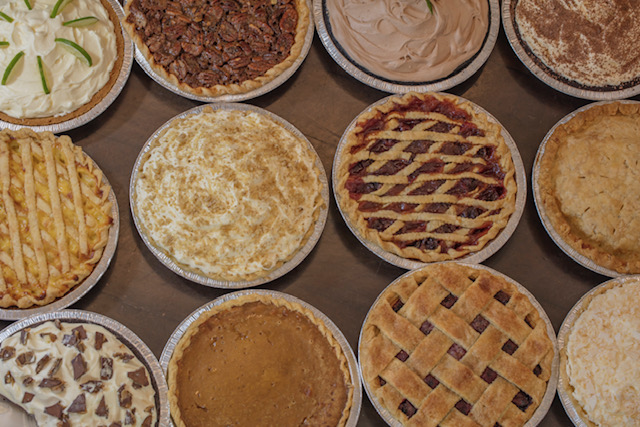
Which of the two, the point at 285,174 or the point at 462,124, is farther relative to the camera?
the point at 462,124

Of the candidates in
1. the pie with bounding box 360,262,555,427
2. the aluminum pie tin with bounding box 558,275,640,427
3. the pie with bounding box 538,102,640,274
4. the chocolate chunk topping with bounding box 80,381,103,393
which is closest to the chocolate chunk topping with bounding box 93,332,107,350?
the chocolate chunk topping with bounding box 80,381,103,393

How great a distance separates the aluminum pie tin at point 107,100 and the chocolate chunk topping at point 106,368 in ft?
4.30

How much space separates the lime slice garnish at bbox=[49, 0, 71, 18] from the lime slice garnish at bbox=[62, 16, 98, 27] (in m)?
0.06

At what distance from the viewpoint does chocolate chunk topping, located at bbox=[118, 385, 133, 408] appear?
271 cm

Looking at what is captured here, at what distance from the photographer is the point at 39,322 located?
2.85 m

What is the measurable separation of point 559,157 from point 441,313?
121 centimetres

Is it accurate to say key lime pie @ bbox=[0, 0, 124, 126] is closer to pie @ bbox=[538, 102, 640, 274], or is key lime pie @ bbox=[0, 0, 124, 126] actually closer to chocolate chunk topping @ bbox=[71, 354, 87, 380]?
chocolate chunk topping @ bbox=[71, 354, 87, 380]

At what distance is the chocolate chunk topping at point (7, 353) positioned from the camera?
269cm

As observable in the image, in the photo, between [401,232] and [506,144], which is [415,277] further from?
[506,144]

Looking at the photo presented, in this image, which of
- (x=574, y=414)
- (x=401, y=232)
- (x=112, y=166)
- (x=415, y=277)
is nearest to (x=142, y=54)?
(x=112, y=166)

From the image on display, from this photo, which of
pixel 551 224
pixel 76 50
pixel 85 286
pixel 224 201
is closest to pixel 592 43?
pixel 551 224

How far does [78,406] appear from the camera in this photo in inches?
104

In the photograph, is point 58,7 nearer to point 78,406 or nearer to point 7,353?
point 7,353

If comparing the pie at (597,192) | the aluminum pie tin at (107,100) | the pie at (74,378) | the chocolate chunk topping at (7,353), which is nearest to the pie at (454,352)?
the pie at (597,192)
